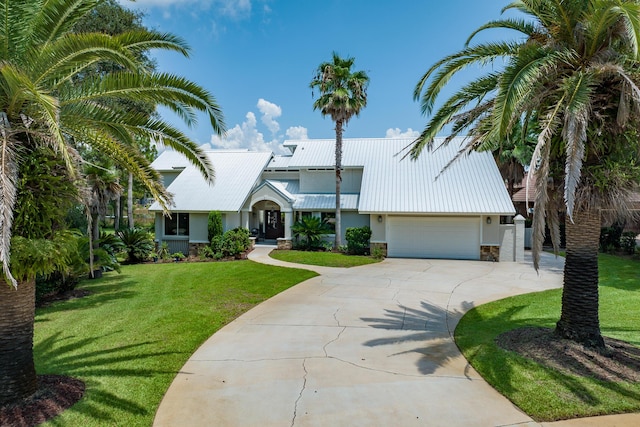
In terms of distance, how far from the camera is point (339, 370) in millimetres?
6242

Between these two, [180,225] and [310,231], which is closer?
[310,231]

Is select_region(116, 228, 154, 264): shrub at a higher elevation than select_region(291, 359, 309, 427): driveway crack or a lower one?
higher

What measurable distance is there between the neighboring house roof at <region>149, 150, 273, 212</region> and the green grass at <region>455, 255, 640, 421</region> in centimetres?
1611

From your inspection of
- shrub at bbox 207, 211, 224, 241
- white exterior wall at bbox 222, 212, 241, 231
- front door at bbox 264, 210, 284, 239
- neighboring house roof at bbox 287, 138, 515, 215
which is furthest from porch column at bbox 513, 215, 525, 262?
shrub at bbox 207, 211, 224, 241

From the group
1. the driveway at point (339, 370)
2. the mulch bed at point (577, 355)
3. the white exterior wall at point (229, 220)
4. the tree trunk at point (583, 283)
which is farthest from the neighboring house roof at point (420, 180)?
the mulch bed at point (577, 355)

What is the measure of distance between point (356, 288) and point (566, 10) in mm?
9150

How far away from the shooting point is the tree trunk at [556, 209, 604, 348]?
22.2 ft

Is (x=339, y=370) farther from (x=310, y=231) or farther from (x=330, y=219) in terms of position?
(x=330, y=219)

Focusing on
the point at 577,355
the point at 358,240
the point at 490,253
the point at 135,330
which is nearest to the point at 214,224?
the point at 358,240

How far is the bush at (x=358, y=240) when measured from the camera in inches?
812

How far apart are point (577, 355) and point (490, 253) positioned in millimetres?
13772

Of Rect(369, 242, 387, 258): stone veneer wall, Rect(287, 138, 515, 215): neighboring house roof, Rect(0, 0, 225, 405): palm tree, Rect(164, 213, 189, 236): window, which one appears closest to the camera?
Rect(0, 0, 225, 405): palm tree

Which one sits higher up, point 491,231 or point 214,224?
point 214,224

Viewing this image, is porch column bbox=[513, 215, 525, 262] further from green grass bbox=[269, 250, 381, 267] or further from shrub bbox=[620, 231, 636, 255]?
green grass bbox=[269, 250, 381, 267]
